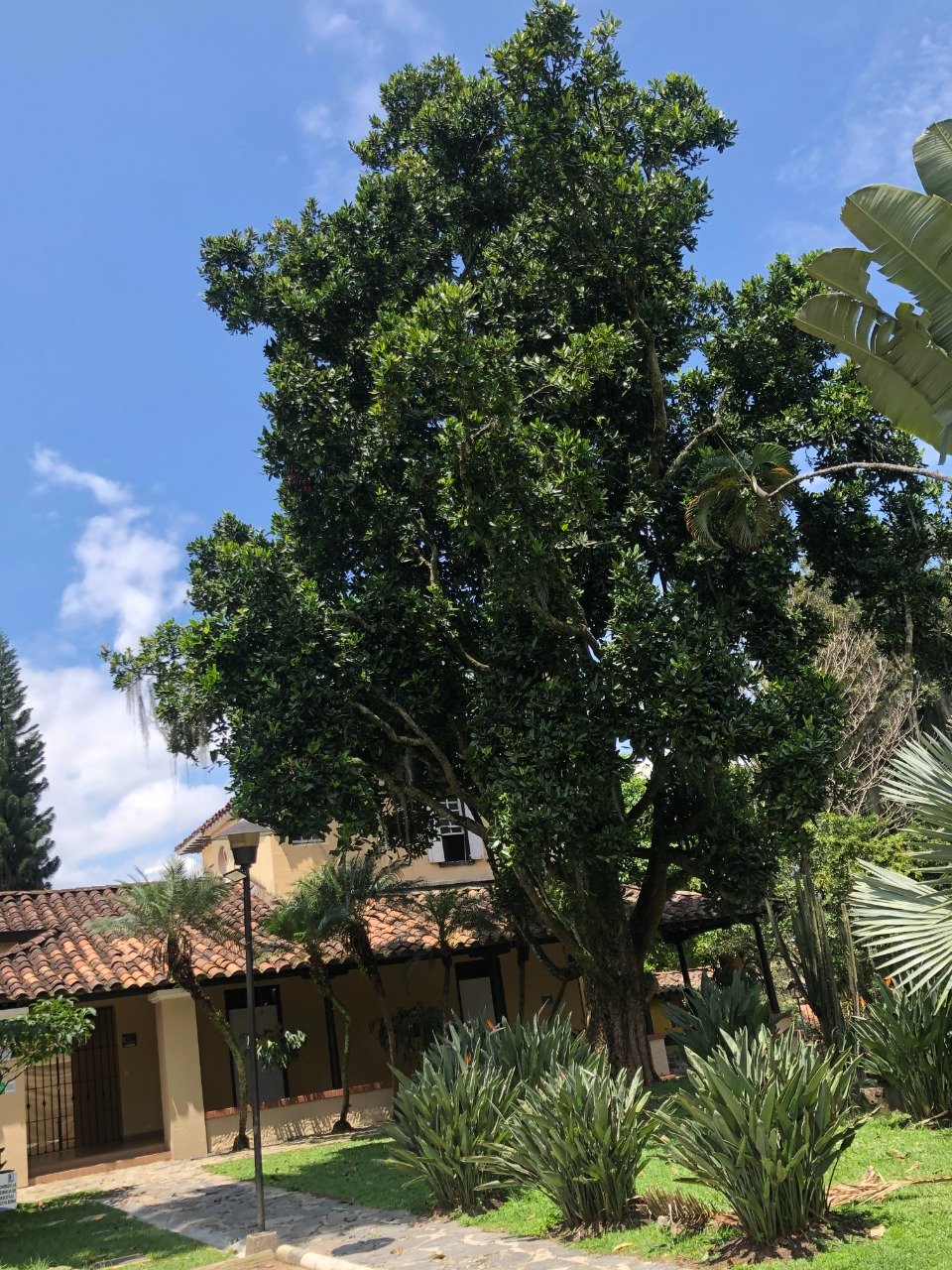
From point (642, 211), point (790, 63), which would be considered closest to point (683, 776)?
point (642, 211)

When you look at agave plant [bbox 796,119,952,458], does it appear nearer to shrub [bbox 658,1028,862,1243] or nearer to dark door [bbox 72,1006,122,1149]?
shrub [bbox 658,1028,862,1243]

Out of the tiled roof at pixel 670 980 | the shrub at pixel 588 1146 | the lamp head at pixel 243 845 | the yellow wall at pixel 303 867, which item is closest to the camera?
the shrub at pixel 588 1146

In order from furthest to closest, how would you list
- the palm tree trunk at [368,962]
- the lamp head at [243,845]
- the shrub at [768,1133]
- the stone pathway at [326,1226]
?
the palm tree trunk at [368,962] → the lamp head at [243,845] → the stone pathway at [326,1226] → the shrub at [768,1133]

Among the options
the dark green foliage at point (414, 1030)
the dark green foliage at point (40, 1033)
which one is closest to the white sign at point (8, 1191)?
the dark green foliage at point (40, 1033)

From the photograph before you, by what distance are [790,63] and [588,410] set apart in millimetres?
4784

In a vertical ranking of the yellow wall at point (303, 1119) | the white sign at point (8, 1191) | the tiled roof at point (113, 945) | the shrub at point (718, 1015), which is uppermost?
the tiled roof at point (113, 945)

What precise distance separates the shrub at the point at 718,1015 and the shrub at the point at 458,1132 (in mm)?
3547

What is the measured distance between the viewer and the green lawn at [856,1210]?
630 cm

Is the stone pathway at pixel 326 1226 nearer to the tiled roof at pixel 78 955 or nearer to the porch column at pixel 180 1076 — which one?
the porch column at pixel 180 1076

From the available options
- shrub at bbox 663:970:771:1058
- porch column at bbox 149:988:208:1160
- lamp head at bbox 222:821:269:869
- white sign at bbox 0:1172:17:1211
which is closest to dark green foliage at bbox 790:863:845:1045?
shrub at bbox 663:970:771:1058

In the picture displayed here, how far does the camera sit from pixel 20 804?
39.3 metres

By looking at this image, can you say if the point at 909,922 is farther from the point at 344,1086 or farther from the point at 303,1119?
the point at 303,1119

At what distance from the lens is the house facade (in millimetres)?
17578

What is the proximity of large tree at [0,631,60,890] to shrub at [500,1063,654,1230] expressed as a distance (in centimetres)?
3477
